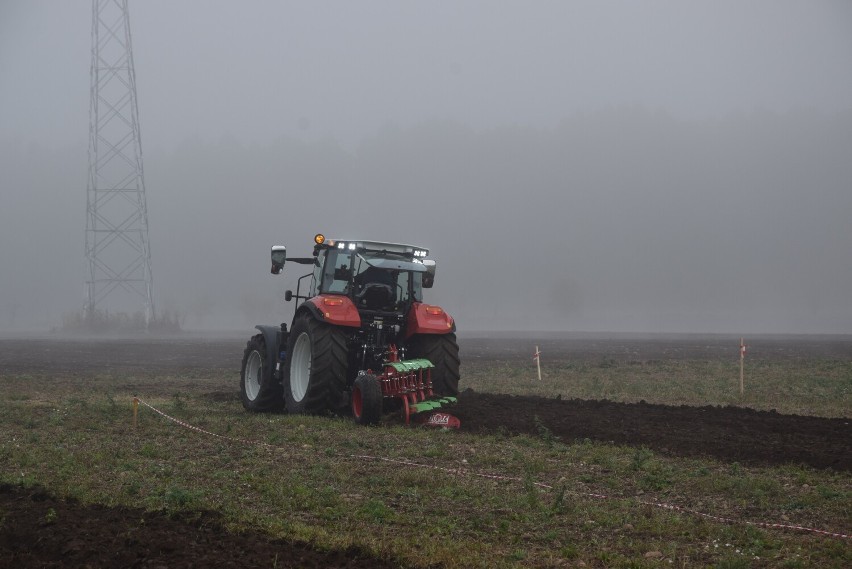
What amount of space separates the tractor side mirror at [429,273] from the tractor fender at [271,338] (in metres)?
3.27

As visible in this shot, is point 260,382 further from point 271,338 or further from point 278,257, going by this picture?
point 278,257

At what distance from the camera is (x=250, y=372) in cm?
1989

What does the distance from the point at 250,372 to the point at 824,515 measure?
13.4 m

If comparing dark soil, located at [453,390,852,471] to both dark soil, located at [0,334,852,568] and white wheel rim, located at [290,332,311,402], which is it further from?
white wheel rim, located at [290,332,311,402]

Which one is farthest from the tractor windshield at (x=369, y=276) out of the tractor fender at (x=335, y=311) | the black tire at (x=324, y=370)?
the black tire at (x=324, y=370)

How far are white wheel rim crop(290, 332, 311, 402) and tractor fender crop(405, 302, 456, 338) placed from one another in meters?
1.95

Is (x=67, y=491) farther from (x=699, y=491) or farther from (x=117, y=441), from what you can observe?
(x=699, y=491)

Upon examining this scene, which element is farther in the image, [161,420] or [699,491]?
[161,420]

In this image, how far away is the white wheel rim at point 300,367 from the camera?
A: 1755 centimetres

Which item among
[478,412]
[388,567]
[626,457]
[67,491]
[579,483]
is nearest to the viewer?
[388,567]

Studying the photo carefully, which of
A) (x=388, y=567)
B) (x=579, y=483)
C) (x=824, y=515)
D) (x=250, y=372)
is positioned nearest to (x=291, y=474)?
(x=579, y=483)

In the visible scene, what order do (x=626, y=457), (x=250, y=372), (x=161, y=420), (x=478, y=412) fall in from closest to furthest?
(x=626, y=457), (x=161, y=420), (x=478, y=412), (x=250, y=372)

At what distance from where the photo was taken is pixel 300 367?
17.9m

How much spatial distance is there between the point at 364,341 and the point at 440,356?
1464mm
